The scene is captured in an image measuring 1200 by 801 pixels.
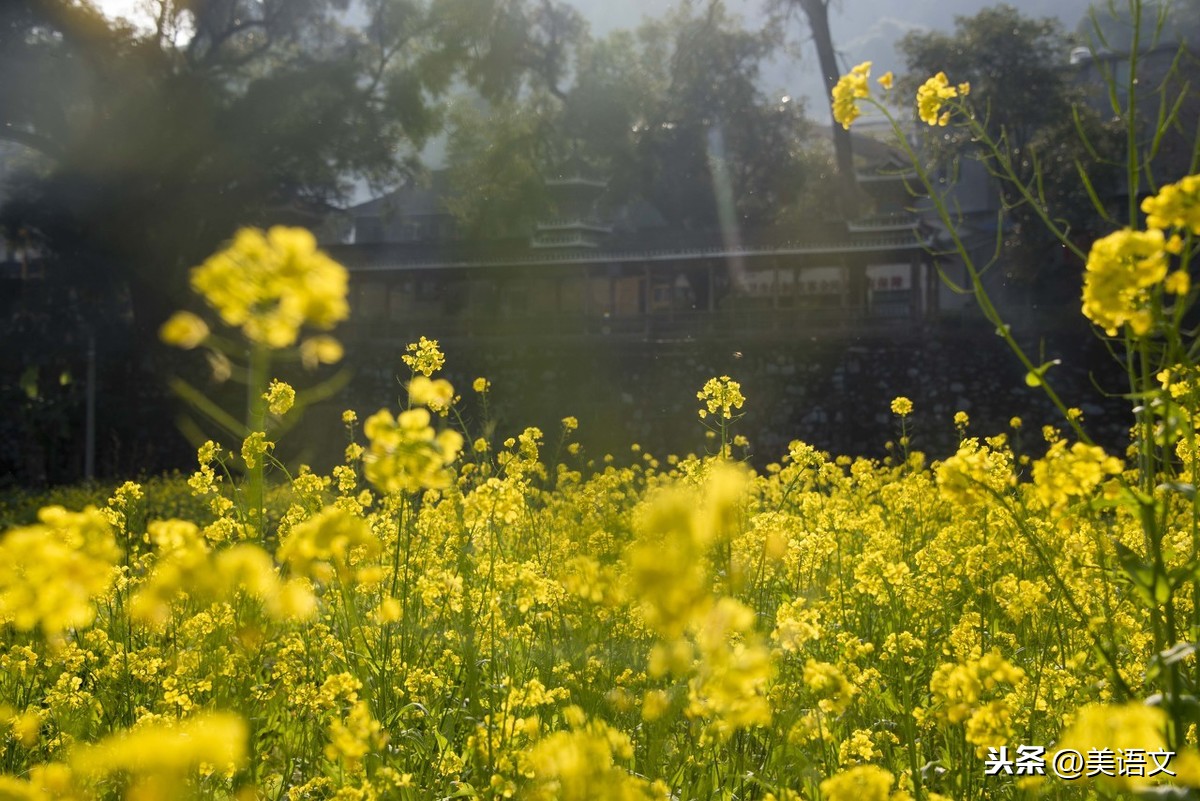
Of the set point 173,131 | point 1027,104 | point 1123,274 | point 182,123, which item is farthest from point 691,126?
point 1123,274

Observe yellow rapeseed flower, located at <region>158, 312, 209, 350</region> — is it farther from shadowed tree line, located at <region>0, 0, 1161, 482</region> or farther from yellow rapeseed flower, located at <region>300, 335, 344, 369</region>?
shadowed tree line, located at <region>0, 0, 1161, 482</region>

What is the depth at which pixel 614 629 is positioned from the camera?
10.5 feet

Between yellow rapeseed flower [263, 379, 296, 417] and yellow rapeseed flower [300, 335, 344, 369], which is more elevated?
yellow rapeseed flower [263, 379, 296, 417]

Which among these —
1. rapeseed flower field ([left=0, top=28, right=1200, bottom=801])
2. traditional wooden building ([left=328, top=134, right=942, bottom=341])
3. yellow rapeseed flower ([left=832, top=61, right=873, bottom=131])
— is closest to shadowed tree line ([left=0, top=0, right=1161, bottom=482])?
traditional wooden building ([left=328, top=134, right=942, bottom=341])

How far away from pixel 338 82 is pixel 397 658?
15.3m

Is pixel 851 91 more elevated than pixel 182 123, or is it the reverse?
pixel 182 123

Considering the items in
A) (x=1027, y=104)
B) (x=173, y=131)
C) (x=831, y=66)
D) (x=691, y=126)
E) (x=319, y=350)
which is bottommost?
Answer: (x=319, y=350)

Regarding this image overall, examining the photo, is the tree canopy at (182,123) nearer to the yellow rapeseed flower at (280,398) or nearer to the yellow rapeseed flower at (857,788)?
the yellow rapeseed flower at (280,398)

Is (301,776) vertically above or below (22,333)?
below

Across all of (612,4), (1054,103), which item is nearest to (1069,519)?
(1054,103)

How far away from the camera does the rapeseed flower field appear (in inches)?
43.9

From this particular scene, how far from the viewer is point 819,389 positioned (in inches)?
623

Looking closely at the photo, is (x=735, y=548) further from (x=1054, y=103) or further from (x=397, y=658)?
(x=1054, y=103)

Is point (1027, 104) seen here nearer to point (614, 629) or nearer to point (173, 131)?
point (173, 131)
